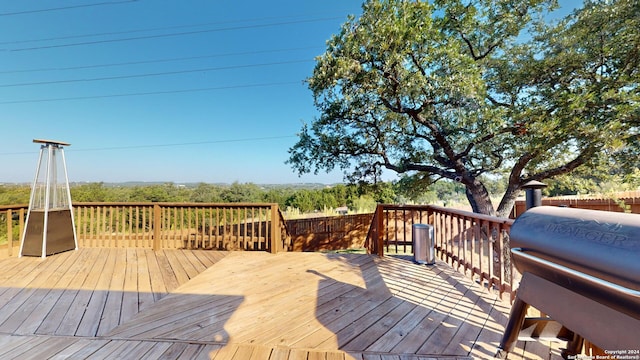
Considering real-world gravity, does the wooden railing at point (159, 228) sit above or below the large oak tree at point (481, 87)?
below

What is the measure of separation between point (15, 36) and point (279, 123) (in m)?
10.8

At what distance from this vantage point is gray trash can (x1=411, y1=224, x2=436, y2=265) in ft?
11.9

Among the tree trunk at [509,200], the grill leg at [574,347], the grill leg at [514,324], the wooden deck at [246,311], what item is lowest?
the wooden deck at [246,311]

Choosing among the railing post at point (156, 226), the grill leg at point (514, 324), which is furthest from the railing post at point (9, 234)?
the grill leg at point (514, 324)

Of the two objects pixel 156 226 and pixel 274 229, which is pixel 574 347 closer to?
pixel 274 229

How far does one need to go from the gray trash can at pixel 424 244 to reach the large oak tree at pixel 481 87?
8.27 feet

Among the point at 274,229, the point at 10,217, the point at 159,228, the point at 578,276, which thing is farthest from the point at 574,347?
the point at 10,217

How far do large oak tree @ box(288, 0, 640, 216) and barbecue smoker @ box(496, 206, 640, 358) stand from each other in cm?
385

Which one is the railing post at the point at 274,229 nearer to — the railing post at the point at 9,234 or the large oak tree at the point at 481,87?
the large oak tree at the point at 481,87

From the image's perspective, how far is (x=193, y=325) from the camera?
2.06m

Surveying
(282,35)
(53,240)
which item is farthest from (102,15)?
(53,240)

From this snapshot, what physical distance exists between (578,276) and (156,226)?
18.2 ft

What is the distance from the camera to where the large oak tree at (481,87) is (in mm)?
4254

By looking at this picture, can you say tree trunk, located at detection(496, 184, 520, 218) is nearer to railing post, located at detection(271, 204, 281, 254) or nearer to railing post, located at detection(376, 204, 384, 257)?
railing post, located at detection(376, 204, 384, 257)
